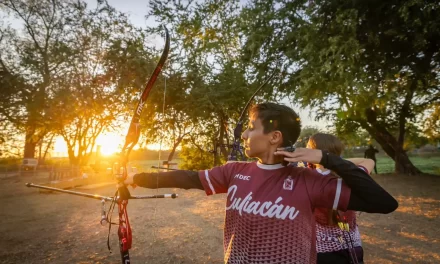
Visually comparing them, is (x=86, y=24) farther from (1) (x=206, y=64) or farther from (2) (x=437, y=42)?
(2) (x=437, y=42)

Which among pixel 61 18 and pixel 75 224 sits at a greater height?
pixel 61 18

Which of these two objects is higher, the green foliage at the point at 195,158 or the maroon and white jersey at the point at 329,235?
the green foliage at the point at 195,158

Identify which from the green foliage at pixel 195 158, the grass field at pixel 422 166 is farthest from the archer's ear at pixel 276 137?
the grass field at pixel 422 166

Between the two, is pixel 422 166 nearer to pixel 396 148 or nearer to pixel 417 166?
pixel 417 166

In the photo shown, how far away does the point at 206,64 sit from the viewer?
65.7 feet

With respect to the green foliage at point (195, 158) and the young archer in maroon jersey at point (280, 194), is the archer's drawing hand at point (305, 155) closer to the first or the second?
the young archer in maroon jersey at point (280, 194)

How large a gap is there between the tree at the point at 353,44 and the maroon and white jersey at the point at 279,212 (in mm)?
8365

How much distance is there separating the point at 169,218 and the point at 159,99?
38.3 feet

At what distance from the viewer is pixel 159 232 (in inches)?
292

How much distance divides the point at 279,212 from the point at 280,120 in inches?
26.1

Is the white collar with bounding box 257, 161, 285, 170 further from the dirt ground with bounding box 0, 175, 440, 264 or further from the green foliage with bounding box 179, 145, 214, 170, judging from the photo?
the green foliage with bounding box 179, 145, 214, 170

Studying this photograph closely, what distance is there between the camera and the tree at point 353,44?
901 centimetres

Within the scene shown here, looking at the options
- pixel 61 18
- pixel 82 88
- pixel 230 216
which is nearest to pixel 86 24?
pixel 61 18

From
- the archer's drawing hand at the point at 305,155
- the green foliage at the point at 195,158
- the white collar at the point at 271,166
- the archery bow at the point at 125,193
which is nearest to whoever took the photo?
the archer's drawing hand at the point at 305,155
